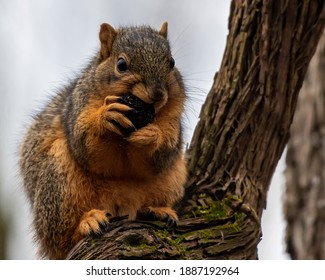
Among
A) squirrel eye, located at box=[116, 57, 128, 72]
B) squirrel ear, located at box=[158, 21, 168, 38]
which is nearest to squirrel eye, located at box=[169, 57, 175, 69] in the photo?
squirrel eye, located at box=[116, 57, 128, 72]

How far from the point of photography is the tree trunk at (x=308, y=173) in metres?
4.94

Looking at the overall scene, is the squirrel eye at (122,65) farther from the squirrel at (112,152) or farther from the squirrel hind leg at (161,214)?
the squirrel hind leg at (161,214)

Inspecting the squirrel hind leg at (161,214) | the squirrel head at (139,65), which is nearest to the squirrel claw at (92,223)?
the squirrel hind leg at (161,214)

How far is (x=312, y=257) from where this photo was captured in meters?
4.88

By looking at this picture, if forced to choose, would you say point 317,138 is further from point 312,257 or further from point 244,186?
point 244,186

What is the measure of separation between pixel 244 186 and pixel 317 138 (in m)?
1.46

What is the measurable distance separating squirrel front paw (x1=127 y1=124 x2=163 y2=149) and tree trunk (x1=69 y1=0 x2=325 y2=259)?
0.40m

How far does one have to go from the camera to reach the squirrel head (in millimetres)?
3371

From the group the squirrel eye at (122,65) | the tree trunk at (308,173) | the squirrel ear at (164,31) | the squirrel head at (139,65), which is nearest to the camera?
the squirrel head at (139,65)

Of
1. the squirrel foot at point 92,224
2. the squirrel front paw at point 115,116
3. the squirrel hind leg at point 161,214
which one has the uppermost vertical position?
the squirrel front paw at point 115,116

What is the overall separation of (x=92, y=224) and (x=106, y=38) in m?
0.90

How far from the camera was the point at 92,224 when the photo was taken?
11.2 ft

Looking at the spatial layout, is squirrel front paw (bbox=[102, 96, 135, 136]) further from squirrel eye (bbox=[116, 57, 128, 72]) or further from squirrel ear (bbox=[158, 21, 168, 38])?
squirrel ear (bbox=[158, 21, 168, 38])

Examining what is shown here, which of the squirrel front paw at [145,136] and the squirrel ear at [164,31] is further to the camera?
the squirrel ear at [164,31]
